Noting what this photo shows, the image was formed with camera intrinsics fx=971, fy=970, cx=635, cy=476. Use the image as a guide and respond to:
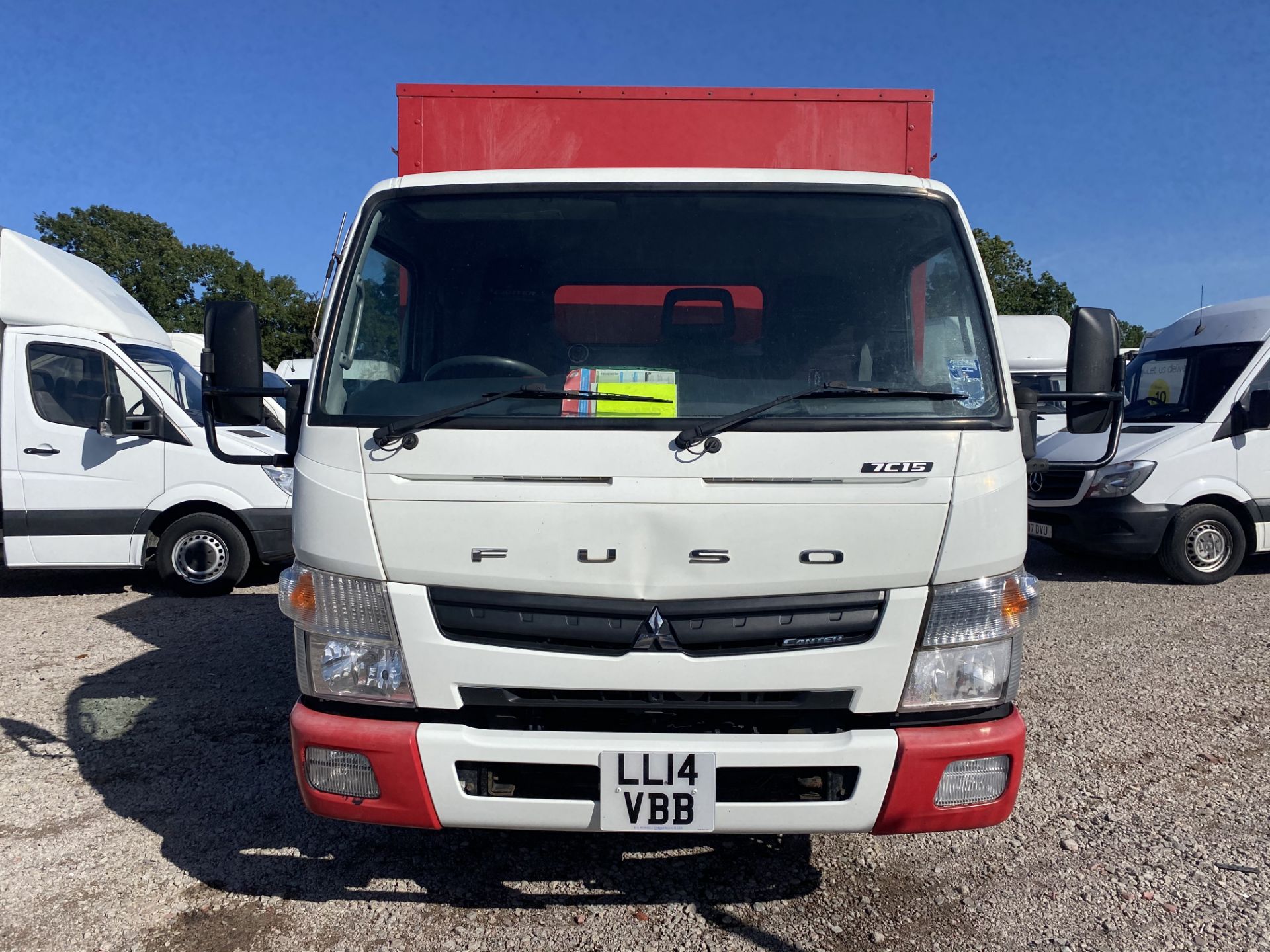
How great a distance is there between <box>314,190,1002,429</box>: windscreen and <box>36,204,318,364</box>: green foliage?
4668cm

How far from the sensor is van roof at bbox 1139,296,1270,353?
8.43m

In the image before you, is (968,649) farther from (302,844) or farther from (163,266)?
(163,266)

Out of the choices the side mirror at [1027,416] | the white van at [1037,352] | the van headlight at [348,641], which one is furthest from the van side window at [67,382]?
the white van at [1037,352]

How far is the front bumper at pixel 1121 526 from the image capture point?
316 inches

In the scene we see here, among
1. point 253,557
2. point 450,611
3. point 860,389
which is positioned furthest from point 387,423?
point 253,557

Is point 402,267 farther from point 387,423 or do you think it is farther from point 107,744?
point 107,744

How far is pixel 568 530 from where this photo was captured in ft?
8.82

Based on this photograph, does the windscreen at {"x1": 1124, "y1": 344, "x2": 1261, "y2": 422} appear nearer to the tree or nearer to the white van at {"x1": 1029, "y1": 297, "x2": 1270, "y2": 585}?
the white van at {"x1": 1029, "y1": 297, "x2": 1270, "y2": 585}

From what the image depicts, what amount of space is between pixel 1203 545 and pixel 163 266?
5122cm

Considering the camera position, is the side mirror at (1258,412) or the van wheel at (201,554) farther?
the side mirror at (1258,412)

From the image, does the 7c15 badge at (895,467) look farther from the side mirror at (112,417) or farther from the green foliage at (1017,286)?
the green foliage at (1017,286)

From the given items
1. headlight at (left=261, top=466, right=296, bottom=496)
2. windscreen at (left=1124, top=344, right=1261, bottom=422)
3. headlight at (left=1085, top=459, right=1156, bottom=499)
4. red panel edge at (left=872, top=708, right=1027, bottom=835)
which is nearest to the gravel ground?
red panel edge at (left=872, top=708, right=1027, bottom=835)

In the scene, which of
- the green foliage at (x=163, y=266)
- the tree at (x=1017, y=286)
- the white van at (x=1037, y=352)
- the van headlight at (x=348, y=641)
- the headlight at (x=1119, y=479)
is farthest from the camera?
the green foliage at (x=163, y=266)

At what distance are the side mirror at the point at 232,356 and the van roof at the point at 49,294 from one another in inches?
213
